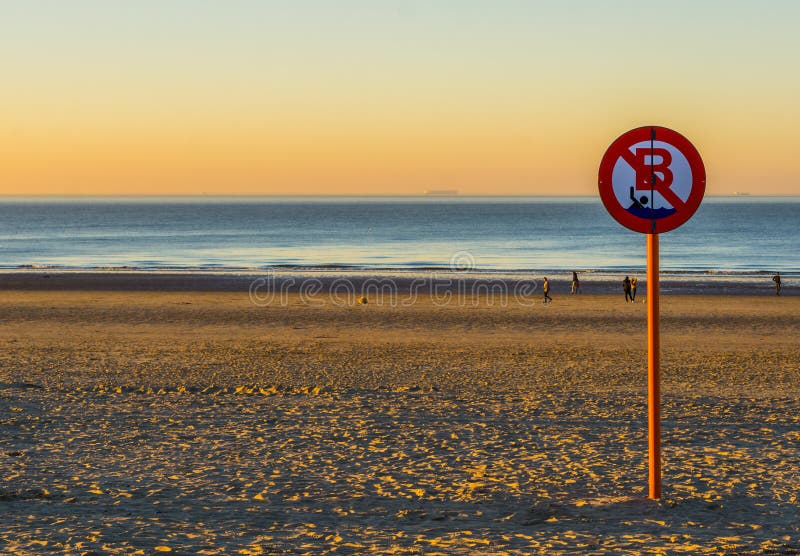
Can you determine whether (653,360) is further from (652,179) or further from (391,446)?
(391,446)

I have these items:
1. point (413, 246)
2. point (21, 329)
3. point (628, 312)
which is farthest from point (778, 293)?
point (413, 246)

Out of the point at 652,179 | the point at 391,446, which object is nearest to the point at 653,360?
the point at 652,179

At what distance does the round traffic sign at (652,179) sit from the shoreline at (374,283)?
1055 inches

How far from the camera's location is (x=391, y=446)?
9141mm

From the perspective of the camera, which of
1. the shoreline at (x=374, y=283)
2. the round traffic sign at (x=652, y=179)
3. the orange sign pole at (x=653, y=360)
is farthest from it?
the shoreline at (x=374, y=283)

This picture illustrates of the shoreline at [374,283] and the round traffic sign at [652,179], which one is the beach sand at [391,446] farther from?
the shoreline at [374,283]

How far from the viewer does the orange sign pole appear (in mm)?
6477

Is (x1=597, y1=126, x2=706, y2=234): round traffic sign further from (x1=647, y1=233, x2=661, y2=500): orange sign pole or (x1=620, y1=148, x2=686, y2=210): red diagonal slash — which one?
(x1=647, y1=233, x2=661, y2=500): orange sign pole

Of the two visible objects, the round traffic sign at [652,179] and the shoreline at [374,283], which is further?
the shoreline at [374,283]

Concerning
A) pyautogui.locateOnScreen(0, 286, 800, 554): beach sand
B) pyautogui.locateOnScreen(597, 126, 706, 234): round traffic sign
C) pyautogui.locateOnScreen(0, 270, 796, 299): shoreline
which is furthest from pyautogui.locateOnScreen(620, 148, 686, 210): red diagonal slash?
pyautogui.locateOnScreen(0, 270, 796, 299): shoreline

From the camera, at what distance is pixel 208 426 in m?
10.2

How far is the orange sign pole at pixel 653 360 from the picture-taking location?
6477 mm

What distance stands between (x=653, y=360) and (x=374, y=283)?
3503 centimetres

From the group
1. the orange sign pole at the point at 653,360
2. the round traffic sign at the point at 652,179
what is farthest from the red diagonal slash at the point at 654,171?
the orange sign pole at the point at 653,360
